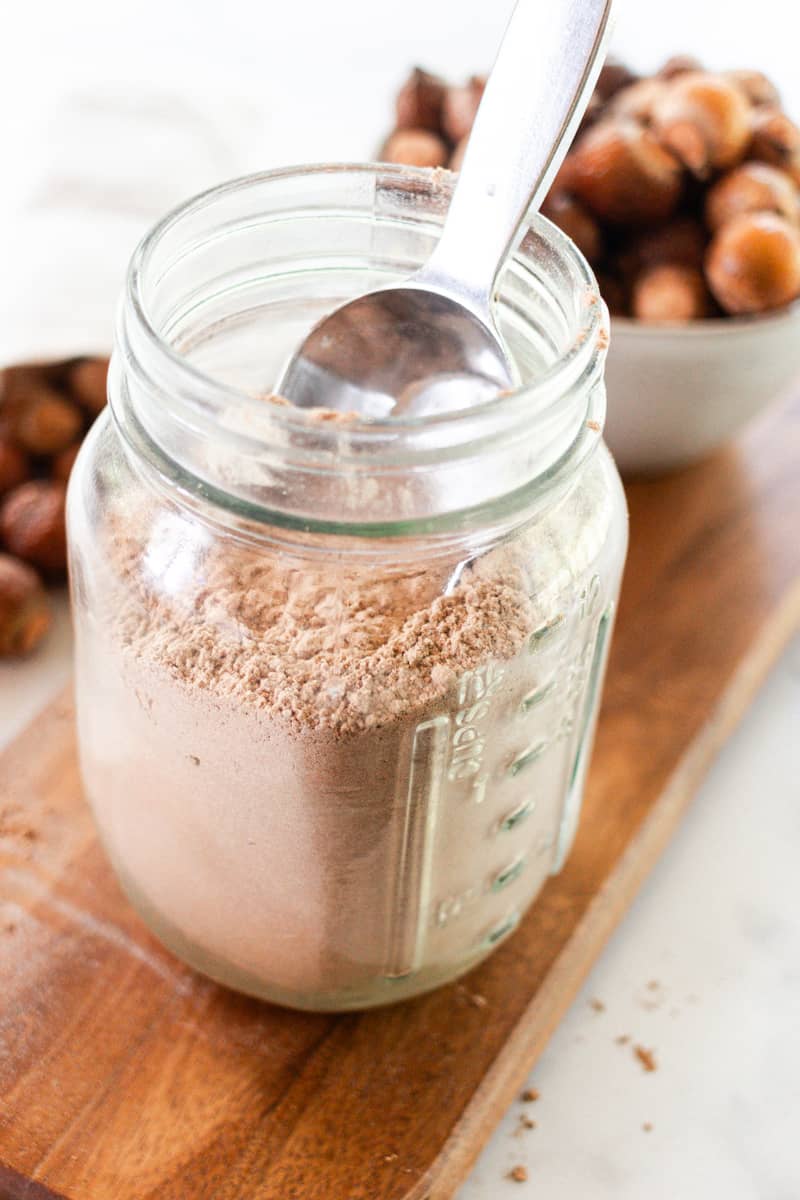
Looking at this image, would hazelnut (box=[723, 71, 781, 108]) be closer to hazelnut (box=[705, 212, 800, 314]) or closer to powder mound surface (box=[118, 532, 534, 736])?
hazelnut (box=[705, 212, 800, 314])

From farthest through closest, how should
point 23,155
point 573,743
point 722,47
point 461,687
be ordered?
point 722,47 → point 23,155 → point 573,743 → point 461,687

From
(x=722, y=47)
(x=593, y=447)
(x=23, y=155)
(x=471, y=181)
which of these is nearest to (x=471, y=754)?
(x=593, y=447)

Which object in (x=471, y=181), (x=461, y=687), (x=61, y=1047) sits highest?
(x=471, y=181)

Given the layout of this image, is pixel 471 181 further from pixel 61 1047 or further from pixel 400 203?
pixel 61 1047

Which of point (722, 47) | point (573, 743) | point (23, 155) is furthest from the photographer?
point (722, 47)

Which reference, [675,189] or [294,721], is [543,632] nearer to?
[294,721]

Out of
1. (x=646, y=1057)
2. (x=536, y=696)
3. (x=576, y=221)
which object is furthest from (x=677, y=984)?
(x=576, y=221)

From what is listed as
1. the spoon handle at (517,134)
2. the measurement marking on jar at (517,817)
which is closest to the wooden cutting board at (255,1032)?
the measurement marking on jar at (517,817)
